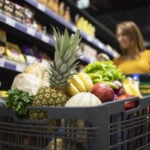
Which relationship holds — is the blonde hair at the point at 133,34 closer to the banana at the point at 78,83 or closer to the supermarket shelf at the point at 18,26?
the supermarket shelf at the point at 18,26

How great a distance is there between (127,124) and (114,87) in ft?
1.37

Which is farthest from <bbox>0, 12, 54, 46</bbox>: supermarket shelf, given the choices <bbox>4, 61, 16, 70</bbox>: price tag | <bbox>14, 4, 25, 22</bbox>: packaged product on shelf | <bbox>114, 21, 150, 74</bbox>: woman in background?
<bbox>114, 21, 150, 74</bbox>: woman in background

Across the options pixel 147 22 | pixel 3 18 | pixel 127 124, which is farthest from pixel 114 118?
pixel 147 22

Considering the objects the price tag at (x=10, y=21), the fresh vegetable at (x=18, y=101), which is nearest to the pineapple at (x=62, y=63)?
the fresh vegetable at (x=18, y=101)

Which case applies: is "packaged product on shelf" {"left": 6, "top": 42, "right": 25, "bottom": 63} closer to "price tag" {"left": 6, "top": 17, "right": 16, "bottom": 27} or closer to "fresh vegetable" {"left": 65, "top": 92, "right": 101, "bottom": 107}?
"price tag" {"left": 6, "top": 17, "right": 16, "bottom": 27}

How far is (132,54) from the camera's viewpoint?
332cm

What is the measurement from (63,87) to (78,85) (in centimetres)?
7

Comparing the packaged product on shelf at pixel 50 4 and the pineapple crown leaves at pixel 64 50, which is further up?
the packaged product on shelf at pixel 50 4

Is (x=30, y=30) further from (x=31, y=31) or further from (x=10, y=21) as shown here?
→ (x=10, y=21)

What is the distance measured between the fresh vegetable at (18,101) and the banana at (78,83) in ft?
0.82

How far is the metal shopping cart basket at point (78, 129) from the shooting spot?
47.0 inches

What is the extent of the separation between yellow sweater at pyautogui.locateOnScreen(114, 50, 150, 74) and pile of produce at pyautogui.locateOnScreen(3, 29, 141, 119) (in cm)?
129

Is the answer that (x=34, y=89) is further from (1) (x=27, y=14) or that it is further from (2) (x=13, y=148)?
(1) (x=27, y=14)

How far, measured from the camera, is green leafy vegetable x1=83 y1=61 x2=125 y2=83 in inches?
74.8
